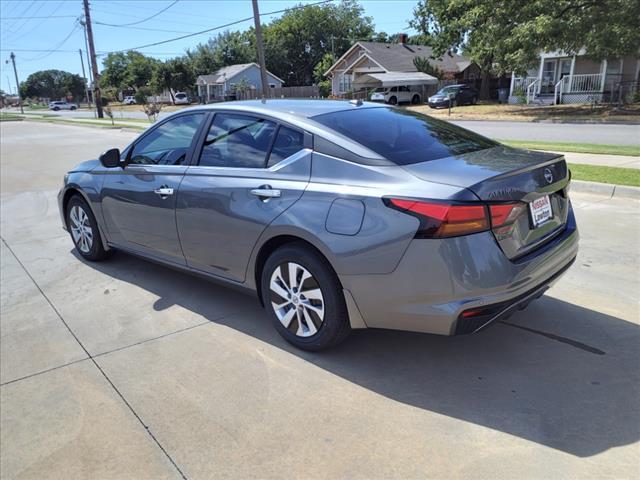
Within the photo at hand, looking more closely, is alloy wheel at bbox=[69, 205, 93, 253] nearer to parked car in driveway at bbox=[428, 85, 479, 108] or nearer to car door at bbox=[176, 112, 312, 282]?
car door at bbox=[176, 112, 312, 282]

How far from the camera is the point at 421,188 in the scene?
2.81 metres

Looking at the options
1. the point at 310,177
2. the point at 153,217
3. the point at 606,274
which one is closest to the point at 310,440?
the point at 310,177

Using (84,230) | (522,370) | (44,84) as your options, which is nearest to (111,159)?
(84,230)

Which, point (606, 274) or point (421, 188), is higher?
point (421, 188)

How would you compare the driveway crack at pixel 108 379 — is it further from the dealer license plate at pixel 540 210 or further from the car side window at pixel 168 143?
the dealer license plate at pixel 540 210

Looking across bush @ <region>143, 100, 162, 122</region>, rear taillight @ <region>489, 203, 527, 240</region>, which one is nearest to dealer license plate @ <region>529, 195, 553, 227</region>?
rear taillight @ <region>489, 203, 527, 240</region>

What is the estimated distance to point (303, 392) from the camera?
3.09 metres

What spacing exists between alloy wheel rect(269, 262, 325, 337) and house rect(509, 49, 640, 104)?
29296 mm

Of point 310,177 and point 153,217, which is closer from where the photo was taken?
point 310,177

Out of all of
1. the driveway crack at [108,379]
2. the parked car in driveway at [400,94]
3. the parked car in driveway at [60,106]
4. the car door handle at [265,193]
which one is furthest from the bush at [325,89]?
the car door handle at [265,193]

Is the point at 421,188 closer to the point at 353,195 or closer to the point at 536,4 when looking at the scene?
the point at 353,195

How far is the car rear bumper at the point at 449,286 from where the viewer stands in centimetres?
272

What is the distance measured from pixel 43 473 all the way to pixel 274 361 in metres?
1.44

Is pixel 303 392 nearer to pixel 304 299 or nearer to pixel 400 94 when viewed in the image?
pixel 304 299
